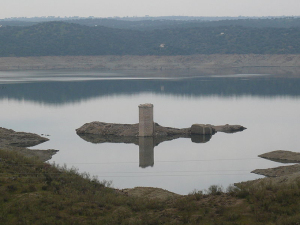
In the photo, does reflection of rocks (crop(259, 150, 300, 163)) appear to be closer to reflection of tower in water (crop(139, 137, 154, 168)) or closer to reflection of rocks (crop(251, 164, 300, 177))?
reflection of rocks (crop(251, 164, 300, 177))

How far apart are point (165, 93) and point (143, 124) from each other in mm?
27958

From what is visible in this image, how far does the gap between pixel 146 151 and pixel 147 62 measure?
82865mm

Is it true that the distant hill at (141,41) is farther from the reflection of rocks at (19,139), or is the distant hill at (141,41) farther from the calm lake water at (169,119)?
the reflection of rocks at (19,139)

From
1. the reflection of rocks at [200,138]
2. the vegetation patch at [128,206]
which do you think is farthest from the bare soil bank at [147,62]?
the vegetation patch at [128,206]

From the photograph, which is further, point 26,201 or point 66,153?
point 66,153

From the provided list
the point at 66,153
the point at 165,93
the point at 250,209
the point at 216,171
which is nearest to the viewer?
the point at 250,209

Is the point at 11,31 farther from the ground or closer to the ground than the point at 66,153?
farther from the ground

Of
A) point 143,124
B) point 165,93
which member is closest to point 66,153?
point 143,124

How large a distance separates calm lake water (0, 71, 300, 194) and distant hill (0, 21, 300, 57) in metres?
36.6

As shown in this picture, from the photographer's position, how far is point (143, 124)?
1094 inches

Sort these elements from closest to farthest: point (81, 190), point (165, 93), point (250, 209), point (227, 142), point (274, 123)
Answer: point (250, 209) → point (81, 190) → point (227, 142) → point (274, 123) → point (165, 93)

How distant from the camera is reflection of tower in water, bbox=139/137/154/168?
22.4 metres

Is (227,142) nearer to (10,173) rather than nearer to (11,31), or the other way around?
(10,173)

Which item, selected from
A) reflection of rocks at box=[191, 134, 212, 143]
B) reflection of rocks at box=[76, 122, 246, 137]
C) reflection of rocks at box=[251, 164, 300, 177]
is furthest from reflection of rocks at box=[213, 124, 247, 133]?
reflection of rocks at box=[251, 164, 300, 177]
